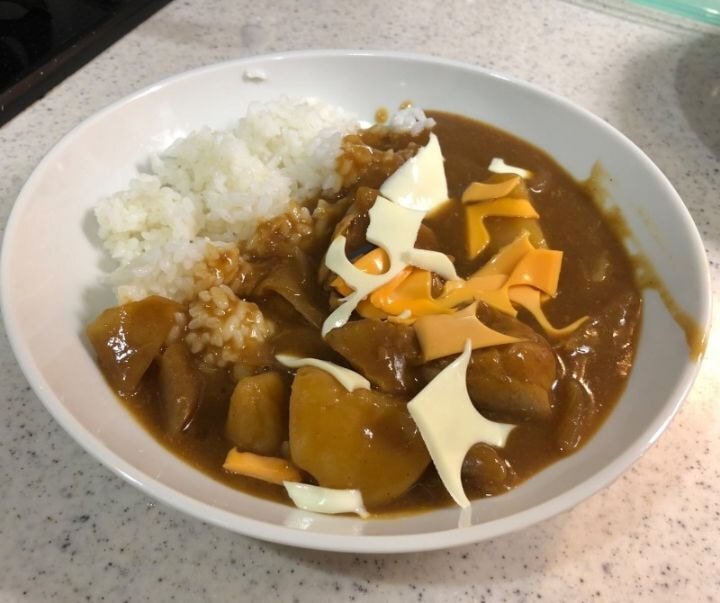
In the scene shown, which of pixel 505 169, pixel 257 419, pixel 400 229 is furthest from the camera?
pixel 505 169

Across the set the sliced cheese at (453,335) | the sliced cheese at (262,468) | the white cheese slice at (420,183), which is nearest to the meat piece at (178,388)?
the sliced cheese at (262,468)

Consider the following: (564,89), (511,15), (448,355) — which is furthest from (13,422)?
(511,15)

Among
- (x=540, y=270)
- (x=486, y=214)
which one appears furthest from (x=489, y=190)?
(x=540, y=270)

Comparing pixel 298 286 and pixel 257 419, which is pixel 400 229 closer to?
pixel 298 286

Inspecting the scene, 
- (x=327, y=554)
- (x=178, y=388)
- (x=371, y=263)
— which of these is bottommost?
(x=327, y=554)

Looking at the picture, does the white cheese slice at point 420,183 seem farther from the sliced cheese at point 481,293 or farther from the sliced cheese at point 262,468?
the sliced cheese at point 262,468

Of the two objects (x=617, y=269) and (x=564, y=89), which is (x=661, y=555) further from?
(x=564, y=89)

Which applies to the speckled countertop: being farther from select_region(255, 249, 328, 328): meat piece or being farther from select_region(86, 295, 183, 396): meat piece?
select_region(255, 249, 328, 328): meat piece
